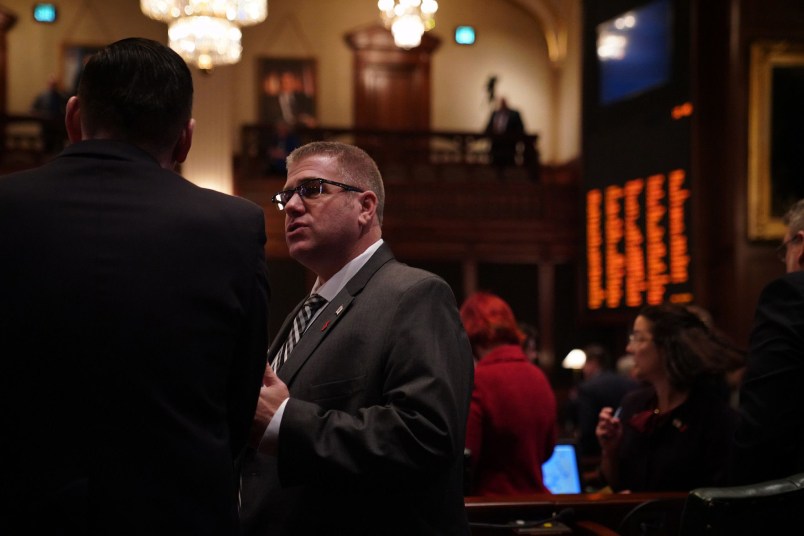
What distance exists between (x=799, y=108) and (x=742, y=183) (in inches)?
30.6

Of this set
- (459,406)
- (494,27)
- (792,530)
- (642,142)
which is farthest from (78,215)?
(494,27)

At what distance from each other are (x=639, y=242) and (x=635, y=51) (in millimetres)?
1823

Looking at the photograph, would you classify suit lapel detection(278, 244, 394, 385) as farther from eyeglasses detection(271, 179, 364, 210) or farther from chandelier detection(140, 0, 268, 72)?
chandelier detection(140, 0, 268, 72)

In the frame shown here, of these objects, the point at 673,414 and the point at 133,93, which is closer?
the point at 133,93

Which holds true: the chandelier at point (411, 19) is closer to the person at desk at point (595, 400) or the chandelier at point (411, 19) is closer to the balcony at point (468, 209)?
the person at desk at point (595, 400)

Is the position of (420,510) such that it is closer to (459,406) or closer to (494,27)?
(459,406)

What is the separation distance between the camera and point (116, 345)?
157 cm

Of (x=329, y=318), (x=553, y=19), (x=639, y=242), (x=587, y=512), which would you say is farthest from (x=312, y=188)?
(x=553, y=19)

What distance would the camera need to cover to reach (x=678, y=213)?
9.11 metres

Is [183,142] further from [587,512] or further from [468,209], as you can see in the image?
[468,209]

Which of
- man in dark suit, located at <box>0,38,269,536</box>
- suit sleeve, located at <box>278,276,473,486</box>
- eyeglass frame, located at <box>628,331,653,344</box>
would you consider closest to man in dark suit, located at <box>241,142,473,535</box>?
suit sleeve, located at <box>278,276,473,486</box>

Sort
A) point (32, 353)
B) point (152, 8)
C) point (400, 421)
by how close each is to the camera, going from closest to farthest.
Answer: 1. point (32, 353)
2. point (400, 421)
3. point (152, 8)

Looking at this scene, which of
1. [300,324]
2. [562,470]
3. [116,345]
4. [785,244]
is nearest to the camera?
[116,345]

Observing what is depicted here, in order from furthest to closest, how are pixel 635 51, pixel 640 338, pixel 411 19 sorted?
pixel 635 51
pixel 411 19
pixel 640 338
